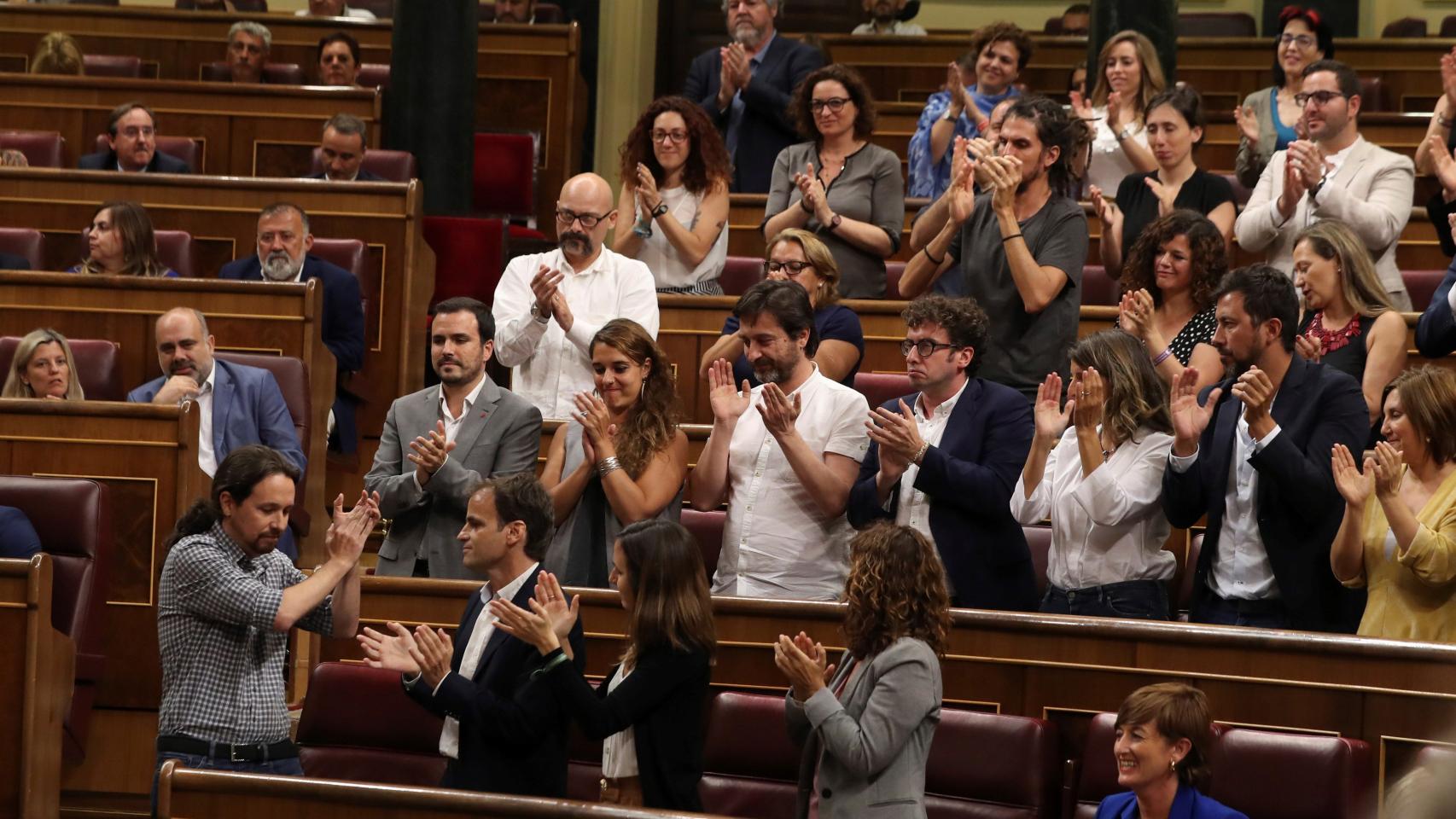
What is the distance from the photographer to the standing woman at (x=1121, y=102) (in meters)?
4.47

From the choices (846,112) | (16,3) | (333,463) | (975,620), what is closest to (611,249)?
(846,112)

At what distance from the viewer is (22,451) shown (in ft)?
11.6

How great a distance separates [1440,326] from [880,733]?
5.40 feet

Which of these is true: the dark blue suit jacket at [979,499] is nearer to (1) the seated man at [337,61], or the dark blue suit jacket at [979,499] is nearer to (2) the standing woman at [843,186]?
(2) the standing woman at [843,186]

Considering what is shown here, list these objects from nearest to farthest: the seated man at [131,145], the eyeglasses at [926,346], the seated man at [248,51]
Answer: the eyeglasses at [926,346]
the seated man at [131,145]
the seated man at [248,51]

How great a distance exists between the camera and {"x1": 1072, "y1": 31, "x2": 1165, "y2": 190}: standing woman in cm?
447

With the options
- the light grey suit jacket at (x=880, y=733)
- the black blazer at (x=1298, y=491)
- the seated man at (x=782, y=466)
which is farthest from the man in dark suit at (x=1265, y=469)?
the light grey suit jacket at (x=880, y=733)

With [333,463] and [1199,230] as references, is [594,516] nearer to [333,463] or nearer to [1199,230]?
[1199,230]

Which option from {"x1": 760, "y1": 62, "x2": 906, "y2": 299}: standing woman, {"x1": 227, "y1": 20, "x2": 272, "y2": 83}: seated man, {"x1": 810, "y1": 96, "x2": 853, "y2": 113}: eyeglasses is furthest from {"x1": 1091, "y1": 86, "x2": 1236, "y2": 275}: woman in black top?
{"x1": 227, "y1": 20, "x2": 272, "y2": 83}: seated man

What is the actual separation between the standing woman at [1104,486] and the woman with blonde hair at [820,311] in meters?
0.64

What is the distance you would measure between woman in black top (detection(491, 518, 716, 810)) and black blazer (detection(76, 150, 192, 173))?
121 inches

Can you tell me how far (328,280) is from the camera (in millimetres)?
4367

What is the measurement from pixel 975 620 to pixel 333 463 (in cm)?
218

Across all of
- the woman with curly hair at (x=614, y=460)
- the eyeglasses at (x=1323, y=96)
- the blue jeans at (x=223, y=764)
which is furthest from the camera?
the eyeglasses at (x=1323, y=96)
